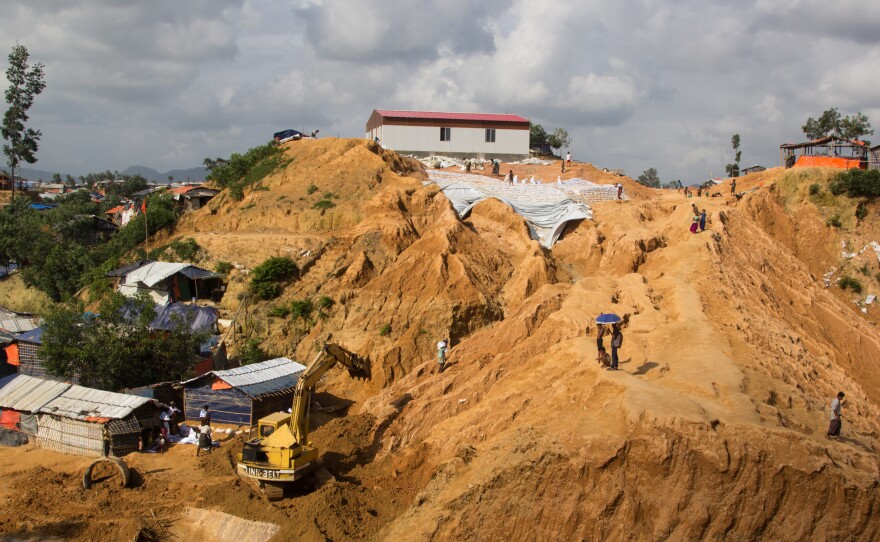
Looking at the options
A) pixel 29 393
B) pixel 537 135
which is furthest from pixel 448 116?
pixel 29 393

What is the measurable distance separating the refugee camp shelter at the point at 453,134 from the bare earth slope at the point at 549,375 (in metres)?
9.84

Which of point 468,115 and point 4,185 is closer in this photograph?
point 468,115

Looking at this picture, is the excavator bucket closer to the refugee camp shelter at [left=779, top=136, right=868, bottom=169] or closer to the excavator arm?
the excavator arm

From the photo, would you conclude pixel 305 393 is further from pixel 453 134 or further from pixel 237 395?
pixel 453 134

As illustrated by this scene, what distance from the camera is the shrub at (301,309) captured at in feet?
86.0

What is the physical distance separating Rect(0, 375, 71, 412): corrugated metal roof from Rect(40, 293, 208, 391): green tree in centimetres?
75

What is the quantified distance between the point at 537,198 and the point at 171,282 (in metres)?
16.9

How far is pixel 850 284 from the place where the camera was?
103 feet

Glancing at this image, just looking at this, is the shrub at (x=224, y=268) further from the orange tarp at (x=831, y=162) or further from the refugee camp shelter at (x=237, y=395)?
the orange tarp at (x=831, y=162)

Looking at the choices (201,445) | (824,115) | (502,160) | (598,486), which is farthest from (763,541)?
(824,115)

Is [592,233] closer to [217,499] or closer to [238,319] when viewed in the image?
[238,319]

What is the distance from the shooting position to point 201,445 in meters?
19.1

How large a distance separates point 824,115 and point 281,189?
39.9 meters

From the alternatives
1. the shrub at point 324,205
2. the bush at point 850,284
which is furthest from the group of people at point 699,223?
the shrub at point 324,205
